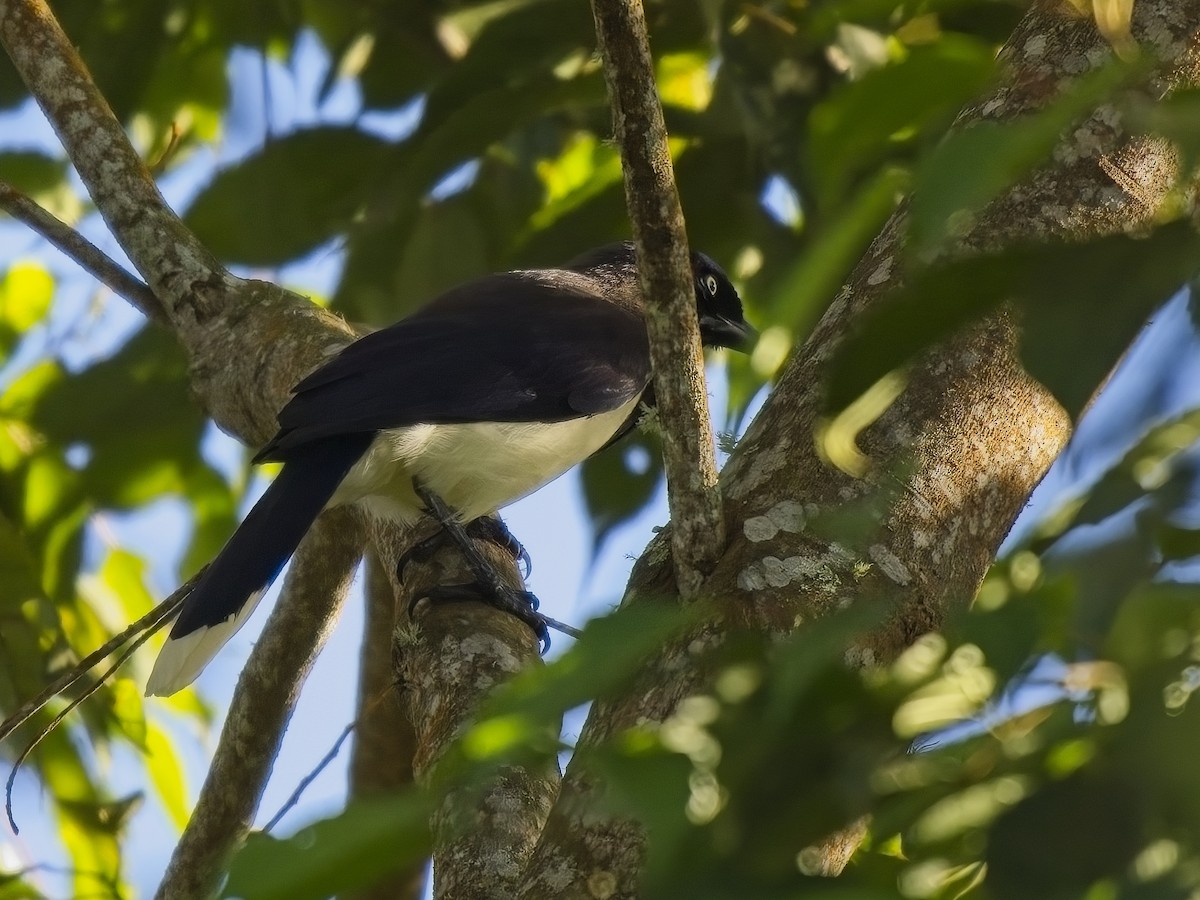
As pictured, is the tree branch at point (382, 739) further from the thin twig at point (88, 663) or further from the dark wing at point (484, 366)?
the thin twig at point (88, 663)

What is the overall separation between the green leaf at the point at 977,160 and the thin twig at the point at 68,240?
3474mm

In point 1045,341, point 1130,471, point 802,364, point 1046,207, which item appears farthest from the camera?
point 802,364

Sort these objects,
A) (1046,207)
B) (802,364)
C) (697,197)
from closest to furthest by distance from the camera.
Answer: (1046,207) < (802,364) < (697,197)

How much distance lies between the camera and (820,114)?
1087 millimetres

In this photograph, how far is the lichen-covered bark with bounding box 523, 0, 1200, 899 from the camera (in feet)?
6.98

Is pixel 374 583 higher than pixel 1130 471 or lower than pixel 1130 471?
higher

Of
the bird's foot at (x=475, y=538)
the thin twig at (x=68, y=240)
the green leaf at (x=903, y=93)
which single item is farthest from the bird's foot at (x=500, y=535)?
the green leaf at (x=903, y=93)

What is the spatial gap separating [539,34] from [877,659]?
98.3 inches

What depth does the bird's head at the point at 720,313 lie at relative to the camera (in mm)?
4961

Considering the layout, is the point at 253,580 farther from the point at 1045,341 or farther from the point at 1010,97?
the point at 1045,341

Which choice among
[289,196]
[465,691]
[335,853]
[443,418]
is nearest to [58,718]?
[465,691]

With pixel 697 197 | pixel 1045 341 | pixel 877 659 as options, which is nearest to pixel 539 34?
pixel 697 197

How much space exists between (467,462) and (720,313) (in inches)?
52.0

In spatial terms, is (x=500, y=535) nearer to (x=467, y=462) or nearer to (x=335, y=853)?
(x=467, y=462)
